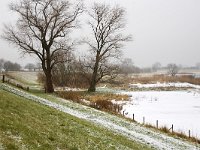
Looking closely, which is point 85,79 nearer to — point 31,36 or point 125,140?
point 31,36

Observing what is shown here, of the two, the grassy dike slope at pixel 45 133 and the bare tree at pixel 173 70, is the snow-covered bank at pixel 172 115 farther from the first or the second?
the bare tree at pixel 173 70

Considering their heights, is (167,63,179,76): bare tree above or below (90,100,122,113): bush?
above

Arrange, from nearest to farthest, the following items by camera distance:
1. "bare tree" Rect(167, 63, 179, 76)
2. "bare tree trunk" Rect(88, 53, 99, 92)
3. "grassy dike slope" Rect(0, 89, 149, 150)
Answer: "grassy dike slope" Rect(0, 89, 149, 150) < "bare tree trunk" Rect(88, 53, 99, 92) < "bare tree" Rect(167, 63, 179, 76)

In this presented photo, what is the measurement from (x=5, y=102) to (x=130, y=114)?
16.6 m

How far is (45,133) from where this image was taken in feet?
43.8

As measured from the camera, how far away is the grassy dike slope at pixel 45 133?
11.5 m

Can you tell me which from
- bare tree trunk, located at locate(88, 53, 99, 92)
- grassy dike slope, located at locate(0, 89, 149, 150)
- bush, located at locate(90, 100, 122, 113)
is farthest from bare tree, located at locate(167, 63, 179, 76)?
grassy dike slope, located at locate(0, 89, 149, 150)

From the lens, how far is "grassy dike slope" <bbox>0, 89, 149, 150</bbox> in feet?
37.8

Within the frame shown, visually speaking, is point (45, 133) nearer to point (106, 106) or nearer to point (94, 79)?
point (106, 106)

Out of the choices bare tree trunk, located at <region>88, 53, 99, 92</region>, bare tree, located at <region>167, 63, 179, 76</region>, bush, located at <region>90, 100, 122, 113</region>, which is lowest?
bush, located at <region>90, 100, 122, 113</region>

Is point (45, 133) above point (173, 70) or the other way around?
the other way around

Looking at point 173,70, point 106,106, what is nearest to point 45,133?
point 106,106

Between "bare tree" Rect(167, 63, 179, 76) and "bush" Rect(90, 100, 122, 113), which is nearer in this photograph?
"bush" Rect(90, 100, 122, 113)

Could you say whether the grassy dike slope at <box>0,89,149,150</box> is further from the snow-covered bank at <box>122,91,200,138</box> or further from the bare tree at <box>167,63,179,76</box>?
the bare tree at <box>167,63,179,76</box>
